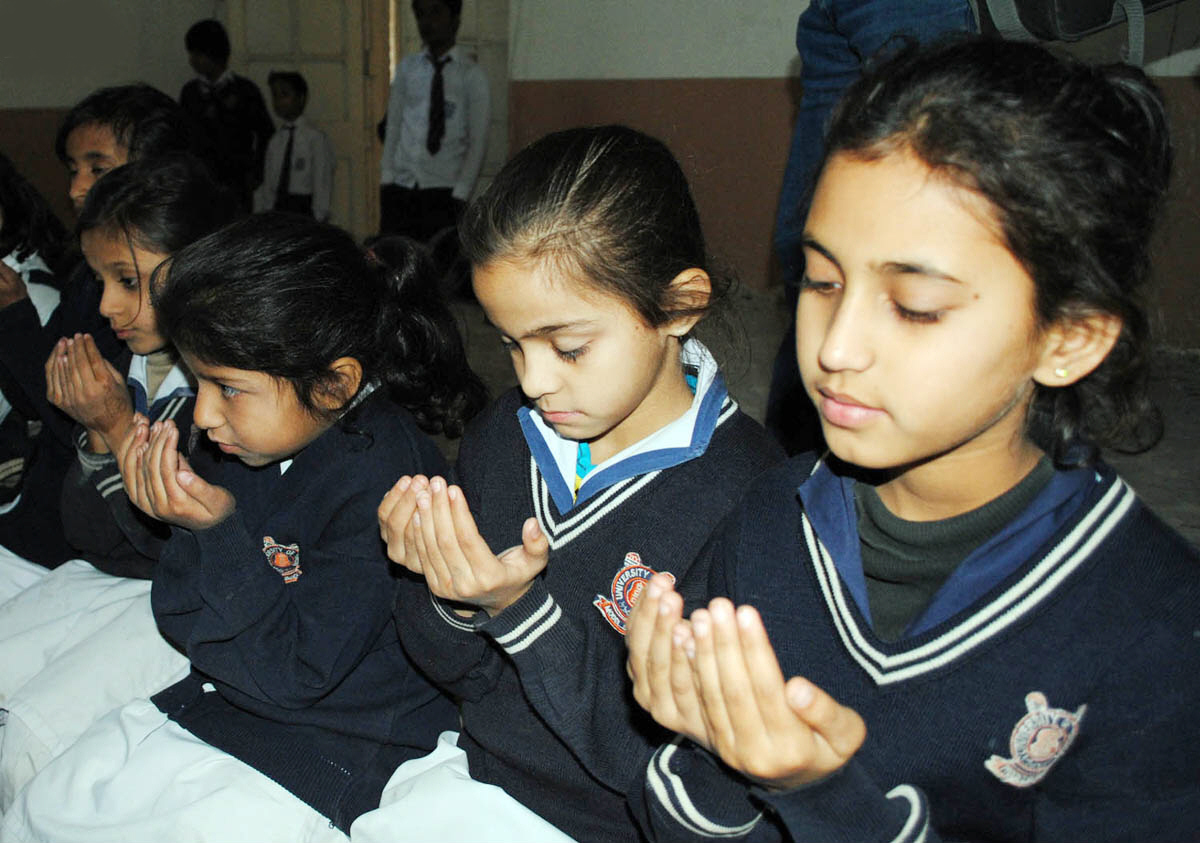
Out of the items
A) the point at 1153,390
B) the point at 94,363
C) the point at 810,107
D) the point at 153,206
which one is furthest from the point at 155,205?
the point at 1153,390

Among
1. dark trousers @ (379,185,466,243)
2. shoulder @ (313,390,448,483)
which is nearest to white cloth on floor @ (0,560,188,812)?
shoulder @ (313,390,448,483)

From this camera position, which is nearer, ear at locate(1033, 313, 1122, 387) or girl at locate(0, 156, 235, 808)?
ear at locate(1033, 313, 1122, 387)

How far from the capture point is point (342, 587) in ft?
4.98

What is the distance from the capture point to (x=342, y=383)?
1.71 metres

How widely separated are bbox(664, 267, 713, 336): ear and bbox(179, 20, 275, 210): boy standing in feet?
19.3

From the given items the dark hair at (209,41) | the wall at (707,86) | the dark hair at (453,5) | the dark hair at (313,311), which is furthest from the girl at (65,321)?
the dark hair at (209,41)

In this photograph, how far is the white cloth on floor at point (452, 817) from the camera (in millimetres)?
1242

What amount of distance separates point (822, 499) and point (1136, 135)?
1.62ft

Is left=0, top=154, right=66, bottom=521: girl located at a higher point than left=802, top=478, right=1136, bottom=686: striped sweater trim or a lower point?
lower

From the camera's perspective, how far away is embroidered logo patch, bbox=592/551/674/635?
137cm

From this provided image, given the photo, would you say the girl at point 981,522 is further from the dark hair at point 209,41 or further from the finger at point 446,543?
the dark hair at point 209,41

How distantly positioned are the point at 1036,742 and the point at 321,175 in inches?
287

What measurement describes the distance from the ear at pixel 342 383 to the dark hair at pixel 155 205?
2.28ft

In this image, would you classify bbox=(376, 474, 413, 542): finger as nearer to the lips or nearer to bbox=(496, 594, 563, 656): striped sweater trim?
bbox=(496, 594, 563, 656): striped sweater trim
